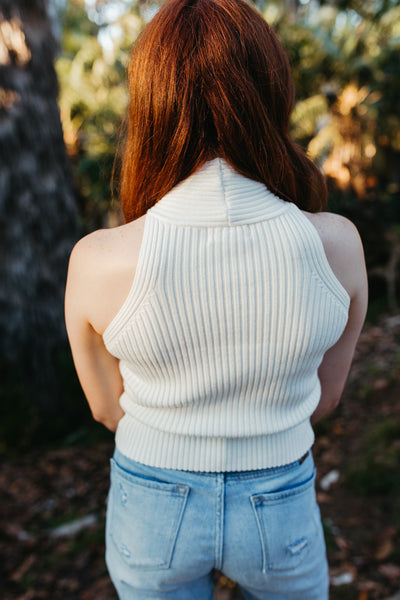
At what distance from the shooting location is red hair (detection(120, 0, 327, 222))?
0.98 m

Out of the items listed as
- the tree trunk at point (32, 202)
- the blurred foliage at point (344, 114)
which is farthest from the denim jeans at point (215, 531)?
the blurred foliage at point (344, 114)

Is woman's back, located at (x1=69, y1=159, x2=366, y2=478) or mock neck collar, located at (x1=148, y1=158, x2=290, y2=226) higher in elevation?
mock neck collar, located at (x1=148, y1=158, x2=290, y2=226)

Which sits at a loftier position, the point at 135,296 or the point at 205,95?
the point at 205,95

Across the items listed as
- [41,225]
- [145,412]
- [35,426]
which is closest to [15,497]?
[35,426]

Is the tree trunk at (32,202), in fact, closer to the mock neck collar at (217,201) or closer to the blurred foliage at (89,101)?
the mock neck collar at (217,201)

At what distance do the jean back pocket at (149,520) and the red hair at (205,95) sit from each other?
74cm

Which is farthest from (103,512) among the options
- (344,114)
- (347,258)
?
(344,114)

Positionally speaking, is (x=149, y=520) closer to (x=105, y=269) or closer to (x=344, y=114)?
(x=105, y=269)

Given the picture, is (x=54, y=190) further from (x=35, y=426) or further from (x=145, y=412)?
(x=145, y=412)

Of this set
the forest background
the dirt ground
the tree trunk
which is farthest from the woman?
the tree trunk

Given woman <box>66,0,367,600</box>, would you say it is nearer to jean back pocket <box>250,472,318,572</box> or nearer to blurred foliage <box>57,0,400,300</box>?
jean back pocket <box>250,472,318,572</box>

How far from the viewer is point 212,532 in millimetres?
1110

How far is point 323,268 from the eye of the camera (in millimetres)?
1022

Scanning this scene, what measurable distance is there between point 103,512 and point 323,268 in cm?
302
